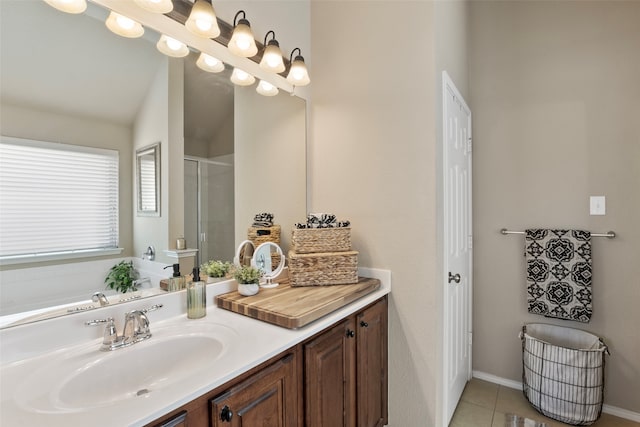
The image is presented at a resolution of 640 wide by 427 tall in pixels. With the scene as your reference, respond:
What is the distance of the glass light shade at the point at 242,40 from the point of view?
4.54 feet

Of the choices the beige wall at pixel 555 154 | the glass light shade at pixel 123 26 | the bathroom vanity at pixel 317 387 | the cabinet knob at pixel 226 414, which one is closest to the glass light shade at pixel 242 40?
the glass light shade at pixel 123 26

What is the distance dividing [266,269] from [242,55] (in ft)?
3.48

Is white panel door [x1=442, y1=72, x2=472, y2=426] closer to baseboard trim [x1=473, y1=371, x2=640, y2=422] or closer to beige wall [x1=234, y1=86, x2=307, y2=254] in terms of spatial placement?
baseboard trim [x1=473, y1=371, x2=640, y2=422]

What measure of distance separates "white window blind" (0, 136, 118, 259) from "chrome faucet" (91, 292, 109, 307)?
0.16m

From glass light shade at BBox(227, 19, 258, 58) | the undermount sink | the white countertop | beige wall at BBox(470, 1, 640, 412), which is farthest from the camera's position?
beige wall at BBox(470, 1, 640, 412)

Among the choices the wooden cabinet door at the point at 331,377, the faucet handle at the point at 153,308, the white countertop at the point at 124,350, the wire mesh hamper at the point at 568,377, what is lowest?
the wire mesh hamper at the point at 568,377

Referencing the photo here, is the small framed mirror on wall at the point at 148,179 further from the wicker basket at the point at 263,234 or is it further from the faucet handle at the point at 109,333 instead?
the wicker basket at the point at 263,234

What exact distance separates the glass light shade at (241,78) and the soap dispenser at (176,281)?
3.14ft

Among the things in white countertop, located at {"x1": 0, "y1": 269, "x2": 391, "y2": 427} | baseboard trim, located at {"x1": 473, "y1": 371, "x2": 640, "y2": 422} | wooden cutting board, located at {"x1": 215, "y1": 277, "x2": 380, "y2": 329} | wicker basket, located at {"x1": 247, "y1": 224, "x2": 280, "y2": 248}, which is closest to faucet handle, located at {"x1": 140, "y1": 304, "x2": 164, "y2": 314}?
white countertop, located at {"x1": 0, "y1": 269, "x2": 391, "y2": 427}

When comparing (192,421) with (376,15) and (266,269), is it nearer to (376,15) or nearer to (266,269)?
(266,269)

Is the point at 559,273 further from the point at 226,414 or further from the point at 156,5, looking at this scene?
the point at 156,5

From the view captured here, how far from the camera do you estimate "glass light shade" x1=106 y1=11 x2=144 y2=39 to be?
1.10m

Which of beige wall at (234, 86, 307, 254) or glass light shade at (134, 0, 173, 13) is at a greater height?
glass light shade at (134, 0, 173, 13)

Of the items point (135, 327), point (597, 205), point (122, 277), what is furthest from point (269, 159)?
point (597, 205)
